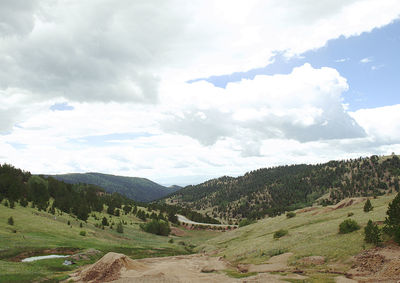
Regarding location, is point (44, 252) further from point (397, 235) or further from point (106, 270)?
point (397, 235)

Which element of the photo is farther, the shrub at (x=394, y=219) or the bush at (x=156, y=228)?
the bush at (x=156, y=228)

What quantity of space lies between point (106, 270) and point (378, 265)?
2896 cm

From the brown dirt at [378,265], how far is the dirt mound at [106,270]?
2489cm

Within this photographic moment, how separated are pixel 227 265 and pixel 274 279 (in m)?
14.6

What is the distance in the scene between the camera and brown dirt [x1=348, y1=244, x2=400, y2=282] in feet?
77.8

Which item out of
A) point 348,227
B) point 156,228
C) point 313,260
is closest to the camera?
point 313,260

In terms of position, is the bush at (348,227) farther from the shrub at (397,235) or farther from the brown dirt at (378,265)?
the brown dirt at (378,265)

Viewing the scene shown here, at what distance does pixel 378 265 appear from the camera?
26172 millimetres

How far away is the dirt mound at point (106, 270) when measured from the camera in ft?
97.3

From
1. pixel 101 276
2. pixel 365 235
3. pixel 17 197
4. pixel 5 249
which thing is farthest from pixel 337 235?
pixel 17 197

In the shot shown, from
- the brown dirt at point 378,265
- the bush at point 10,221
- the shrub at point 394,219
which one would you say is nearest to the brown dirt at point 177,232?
the bush at point 10,221

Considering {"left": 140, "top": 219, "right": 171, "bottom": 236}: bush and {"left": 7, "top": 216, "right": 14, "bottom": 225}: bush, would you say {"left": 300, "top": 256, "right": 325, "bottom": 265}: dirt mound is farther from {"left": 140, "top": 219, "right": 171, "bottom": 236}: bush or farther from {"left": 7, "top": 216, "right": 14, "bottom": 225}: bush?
{"left": 140, "top": 219, "right": 171, "bottom": 236}: bush

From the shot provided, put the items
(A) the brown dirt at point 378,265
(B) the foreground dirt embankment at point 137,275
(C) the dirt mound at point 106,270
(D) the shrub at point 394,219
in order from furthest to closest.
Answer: (D) the shrub at point 394,219, (C) the dirt mound at point 106,270, (B) the foreground dirt embankment at point 137,275, (A) the brown dirt at point 378,265

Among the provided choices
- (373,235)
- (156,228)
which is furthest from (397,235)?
(156,228)
